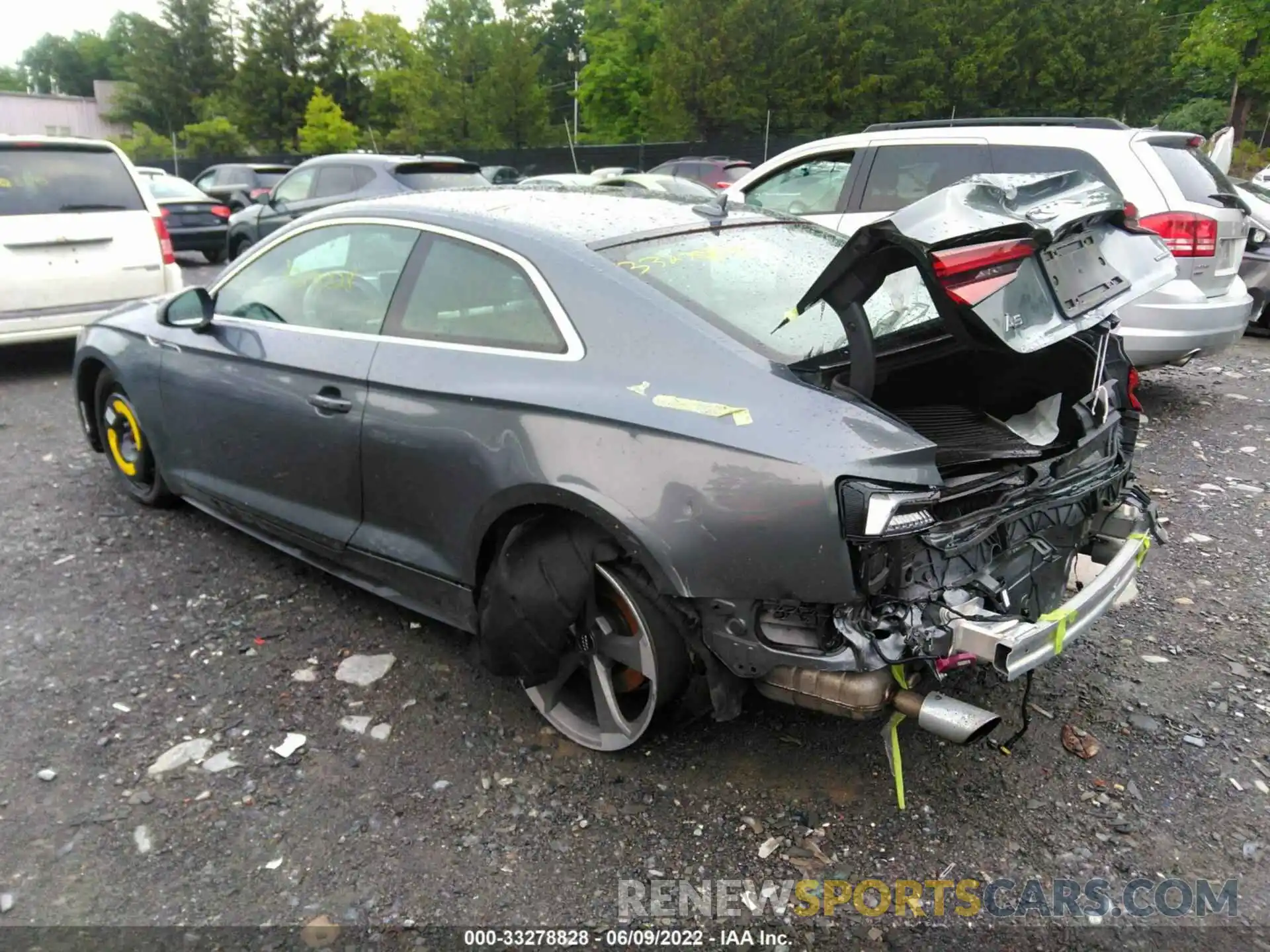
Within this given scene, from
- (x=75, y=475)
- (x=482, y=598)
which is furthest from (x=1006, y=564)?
(x=75, y=475)

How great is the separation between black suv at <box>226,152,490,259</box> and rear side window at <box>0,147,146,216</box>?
3.33 m

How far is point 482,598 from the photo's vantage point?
2.96 m

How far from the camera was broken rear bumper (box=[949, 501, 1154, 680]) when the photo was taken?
2277 millimetres

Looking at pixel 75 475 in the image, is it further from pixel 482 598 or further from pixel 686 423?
pixel 686 423

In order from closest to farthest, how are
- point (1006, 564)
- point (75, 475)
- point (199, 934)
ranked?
point (199, 934) < point (1006, 564) < point (75, 475)

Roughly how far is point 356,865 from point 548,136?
41254mm

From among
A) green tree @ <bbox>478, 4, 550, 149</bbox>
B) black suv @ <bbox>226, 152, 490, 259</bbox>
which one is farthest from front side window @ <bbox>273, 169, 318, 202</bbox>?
green tree @ <bbox>478, 4, 550, 149</bbox>

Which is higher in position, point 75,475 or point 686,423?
point 686,423

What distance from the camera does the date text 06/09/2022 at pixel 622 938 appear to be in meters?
2.26

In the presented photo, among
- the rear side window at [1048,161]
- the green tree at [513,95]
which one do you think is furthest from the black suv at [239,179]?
the green tree at [513,95]

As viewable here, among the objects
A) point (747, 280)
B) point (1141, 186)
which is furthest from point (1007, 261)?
point (1141, 186)

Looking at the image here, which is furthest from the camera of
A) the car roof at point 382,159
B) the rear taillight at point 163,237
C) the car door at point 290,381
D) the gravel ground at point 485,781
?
the car roof at point 382,159

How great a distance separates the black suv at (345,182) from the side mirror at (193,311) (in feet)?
23.0

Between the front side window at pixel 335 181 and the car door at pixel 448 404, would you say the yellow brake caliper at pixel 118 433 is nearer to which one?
the car door at pixel 448 404
